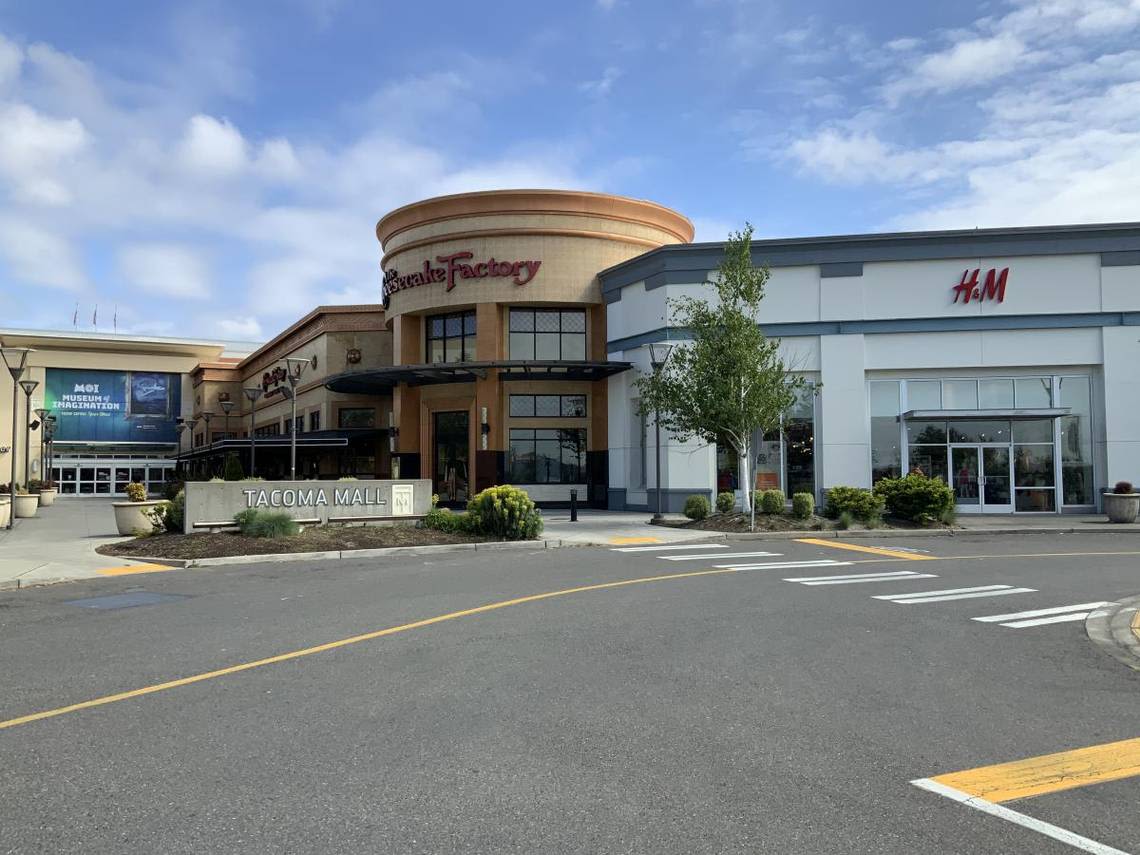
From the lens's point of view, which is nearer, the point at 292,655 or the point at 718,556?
the point at 292,655

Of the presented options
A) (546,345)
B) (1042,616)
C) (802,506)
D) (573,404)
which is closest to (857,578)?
(1042,616)

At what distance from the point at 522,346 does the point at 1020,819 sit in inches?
1289

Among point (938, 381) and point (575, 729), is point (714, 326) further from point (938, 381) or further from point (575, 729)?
point (575, 729)

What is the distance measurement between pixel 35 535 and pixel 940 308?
27916 millimetres

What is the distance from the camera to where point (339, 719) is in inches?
235

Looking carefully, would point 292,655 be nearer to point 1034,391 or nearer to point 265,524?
point 265,524

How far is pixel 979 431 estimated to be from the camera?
2898 cm

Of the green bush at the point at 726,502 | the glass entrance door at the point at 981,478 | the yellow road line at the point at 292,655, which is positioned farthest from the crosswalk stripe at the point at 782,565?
the glass entrance door at the point at 981,478

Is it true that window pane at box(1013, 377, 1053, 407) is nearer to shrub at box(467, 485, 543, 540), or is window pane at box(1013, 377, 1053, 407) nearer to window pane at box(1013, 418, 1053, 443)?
window pane at box(1013, 418, 1053, 443)

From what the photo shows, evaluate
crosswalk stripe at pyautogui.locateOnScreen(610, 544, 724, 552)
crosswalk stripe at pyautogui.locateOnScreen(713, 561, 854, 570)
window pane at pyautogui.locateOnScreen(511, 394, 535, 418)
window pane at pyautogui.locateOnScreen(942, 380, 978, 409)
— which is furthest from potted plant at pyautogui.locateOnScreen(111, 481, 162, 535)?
window pane at pyautogui.locateOnScreen(942, 380, 978, 409)

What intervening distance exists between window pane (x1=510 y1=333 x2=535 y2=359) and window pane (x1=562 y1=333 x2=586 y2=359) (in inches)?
51.6

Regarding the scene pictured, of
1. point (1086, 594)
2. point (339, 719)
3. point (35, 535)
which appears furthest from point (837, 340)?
point (339, 719)

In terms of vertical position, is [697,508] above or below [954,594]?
above

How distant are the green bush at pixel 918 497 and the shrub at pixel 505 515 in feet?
33.1
